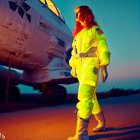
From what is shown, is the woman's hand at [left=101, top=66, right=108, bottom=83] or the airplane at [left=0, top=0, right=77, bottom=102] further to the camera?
the airplane at [left=0, top=0, right=77, bottom=102]

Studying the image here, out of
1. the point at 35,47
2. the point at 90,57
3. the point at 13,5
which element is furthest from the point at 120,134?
the point at 35,47

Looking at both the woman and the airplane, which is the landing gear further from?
the woman

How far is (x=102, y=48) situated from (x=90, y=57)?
0.62ft

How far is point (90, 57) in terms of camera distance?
327cm

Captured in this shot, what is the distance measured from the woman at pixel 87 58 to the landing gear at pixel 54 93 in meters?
7.91

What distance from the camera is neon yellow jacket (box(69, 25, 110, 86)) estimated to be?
3189mm

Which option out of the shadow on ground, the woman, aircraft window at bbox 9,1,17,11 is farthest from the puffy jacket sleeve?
aircraft window at bbox 9,1,17,11

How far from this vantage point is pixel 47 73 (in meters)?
11.5

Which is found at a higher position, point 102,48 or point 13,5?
point 13,5

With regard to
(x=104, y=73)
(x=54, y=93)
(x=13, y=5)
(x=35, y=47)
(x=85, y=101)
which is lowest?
(x=85, y=101)

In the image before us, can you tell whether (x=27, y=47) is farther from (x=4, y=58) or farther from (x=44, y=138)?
→ (x=44, y=138)

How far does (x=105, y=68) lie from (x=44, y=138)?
1180mm

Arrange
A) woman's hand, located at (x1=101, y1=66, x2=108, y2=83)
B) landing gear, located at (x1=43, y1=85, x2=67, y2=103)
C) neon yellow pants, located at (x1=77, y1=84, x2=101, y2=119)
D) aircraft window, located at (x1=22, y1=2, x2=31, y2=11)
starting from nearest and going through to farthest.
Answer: neon yellow pants, located at (x1=77, y1=84, x2=101, y2=119) → woman's hand, located at (x1=101, y1=66, x2=108, y2=83) → aircraft window, located at (x1=22, y1=2, x2=31, y2=11) → landing gear, located at (x1=43, y1=85, x2=67, y2=103)

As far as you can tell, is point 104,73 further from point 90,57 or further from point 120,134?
point 120,134
